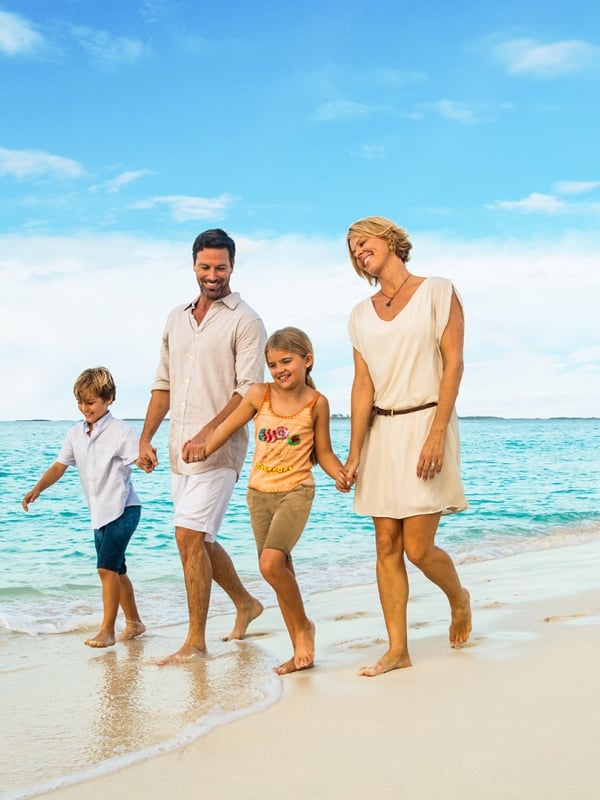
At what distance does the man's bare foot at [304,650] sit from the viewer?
3.87 meters

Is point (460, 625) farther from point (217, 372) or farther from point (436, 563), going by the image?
point (217, 372)

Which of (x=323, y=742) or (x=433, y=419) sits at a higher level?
(x=433, y=419)

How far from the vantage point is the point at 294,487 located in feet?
13.0

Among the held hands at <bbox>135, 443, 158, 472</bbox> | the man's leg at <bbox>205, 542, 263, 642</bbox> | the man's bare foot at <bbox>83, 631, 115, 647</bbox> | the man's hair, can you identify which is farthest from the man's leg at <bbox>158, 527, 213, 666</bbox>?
the man's hair

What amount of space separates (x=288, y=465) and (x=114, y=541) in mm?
1362

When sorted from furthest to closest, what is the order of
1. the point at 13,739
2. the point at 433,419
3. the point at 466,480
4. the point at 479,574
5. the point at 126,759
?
the point at 466,480 → the point at 479,574 → the point at 433,419 → the point at 13,739 → the point at 126,759

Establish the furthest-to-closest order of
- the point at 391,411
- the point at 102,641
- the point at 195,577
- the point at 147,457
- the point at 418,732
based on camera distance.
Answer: the point at 102,641
the point at 147,457
the point at 195,577
the point at 391,411
the point at 418,732

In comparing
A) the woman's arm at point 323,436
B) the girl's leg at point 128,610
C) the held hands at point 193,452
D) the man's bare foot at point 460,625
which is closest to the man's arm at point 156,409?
the held hands at point 193,452

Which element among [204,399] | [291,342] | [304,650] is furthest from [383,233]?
[304,650]

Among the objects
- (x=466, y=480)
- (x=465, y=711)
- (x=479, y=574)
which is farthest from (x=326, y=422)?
(x=466, y=480)

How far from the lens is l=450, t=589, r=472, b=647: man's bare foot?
3.92 m

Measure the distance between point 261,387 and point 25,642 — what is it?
2.31 meters

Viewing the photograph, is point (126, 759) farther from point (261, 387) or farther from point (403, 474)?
point (261, 387)

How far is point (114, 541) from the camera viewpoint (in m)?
4.81
